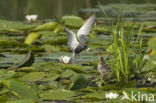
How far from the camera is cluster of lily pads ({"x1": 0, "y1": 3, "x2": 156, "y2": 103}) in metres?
3.08

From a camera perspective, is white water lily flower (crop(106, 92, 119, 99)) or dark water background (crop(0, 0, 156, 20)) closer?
white water lily flower (crop(106, 92, 119, 99))

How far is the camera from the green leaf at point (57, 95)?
314cm

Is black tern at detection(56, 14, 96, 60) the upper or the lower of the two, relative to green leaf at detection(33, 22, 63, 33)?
lower

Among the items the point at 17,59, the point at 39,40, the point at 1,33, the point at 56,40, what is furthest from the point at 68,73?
the point at 1,33

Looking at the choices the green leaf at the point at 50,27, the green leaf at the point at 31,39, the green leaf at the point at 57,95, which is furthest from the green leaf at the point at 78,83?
the green leaf at the point at 50,27

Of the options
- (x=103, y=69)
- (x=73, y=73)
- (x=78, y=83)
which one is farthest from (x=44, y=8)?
(x=78, y=83)

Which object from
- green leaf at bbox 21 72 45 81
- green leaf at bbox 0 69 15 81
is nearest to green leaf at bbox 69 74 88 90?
green leaf at bbox 21 72 45 81

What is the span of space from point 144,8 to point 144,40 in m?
5.07

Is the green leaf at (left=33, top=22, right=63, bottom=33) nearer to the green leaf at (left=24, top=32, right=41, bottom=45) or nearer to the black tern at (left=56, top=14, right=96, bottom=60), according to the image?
the green leaf at (left=24, top=32, right=41, bottom=45)

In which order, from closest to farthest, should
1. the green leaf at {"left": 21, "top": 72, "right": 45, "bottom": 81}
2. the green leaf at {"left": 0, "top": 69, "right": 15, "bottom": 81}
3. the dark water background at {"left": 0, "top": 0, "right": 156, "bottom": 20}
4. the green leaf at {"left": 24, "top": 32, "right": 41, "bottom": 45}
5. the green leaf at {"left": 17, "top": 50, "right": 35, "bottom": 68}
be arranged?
1. the green leaf at {"left": 0, "top": 69, "right": 15, "bottom": 81}
2. the green leaf at {"left": 21, "top": 72, "right": 45, "bottom": 81}
3. the green leaf at {"left": 17, "top": 50, "right": 35, "bottom": 68}
4. the green leaf at {"left": 24, "top": 32, "right": 41, "bottom": 45}
5. the dark water background at {"left": 0, "top": 0, "right": 156, "bottom": 20}

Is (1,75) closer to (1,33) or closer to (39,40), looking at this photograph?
(39,40)

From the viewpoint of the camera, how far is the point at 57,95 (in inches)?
126

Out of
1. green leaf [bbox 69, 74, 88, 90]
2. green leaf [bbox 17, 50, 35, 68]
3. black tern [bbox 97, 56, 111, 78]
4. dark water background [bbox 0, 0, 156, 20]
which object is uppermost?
dark water background [bbox 0, 0, 156, 20]

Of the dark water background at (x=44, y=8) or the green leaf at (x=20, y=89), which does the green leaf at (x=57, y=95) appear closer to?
the green leaf at (x=20, y=89)
